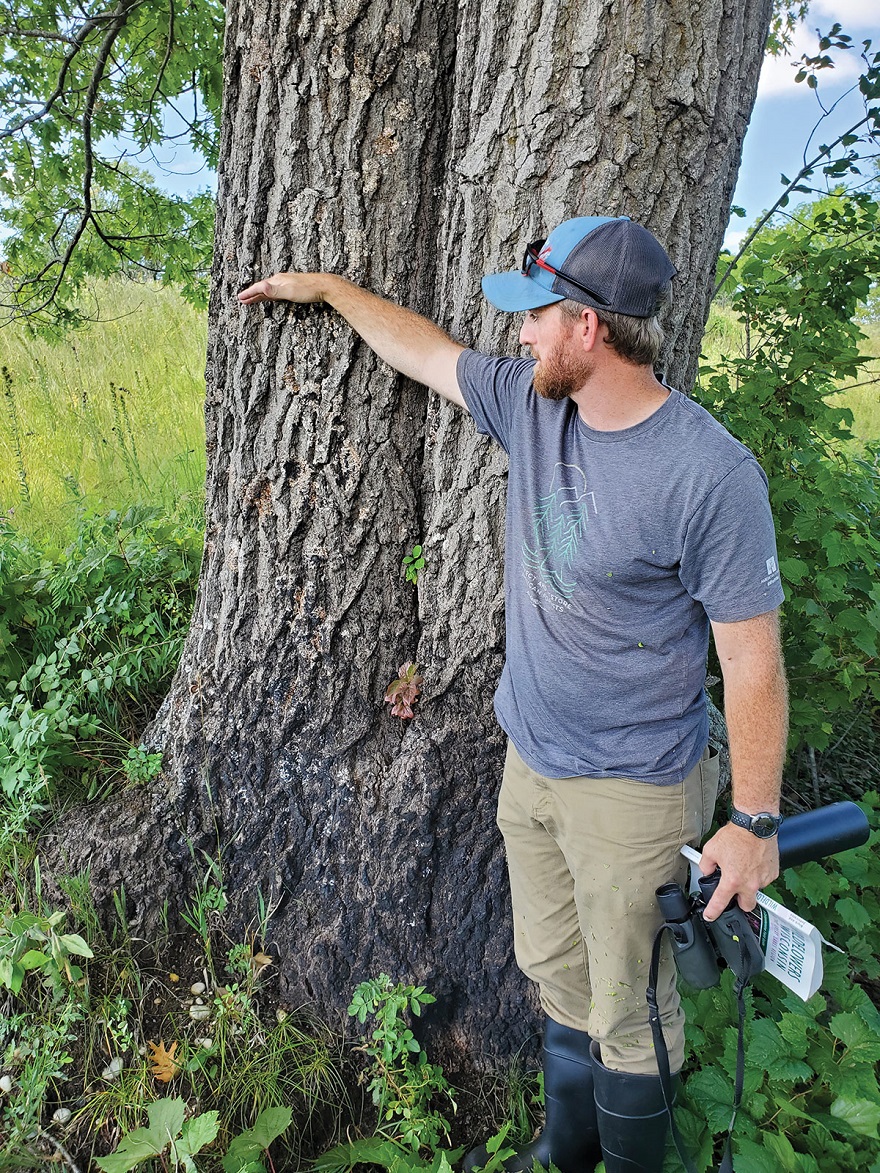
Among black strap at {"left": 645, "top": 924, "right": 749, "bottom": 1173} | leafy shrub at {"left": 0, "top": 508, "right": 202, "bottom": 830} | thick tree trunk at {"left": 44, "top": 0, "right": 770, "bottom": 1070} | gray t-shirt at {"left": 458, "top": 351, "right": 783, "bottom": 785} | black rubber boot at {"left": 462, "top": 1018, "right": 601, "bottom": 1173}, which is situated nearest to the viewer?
gray t-shirt at {"left": 458, "top": 351, "right": 783, "bottom": 785}

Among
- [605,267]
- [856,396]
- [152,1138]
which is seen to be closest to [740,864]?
[605,267]

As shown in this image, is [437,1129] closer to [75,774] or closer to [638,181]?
[75,774]

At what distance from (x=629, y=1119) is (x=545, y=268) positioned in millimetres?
2116

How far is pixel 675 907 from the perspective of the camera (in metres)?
1.72

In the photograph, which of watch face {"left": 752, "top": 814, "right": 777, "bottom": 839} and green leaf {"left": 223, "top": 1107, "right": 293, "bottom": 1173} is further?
green leaf {"left": 223, "top": 1107, "right": 293, "bottom": 1173}

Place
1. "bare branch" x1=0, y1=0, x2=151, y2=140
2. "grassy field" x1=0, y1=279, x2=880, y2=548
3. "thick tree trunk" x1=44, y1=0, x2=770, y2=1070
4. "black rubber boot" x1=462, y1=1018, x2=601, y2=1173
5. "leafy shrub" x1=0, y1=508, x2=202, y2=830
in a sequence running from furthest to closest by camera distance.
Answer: "grassy field" x1=0, y1=279, x2=880, y2=548, "bare branch" x1=0, y1=0, x2=151, y2=140, "leafy shrub" x1=0, y1=508, x2=202, y2=830, "black rubber boot" x1=462, y1=1018, x2=601, y2=1173, "thick tree trunk" x1=44, y1=0, x2=770, y2=1070

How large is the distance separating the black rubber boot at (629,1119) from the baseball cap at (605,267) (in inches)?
73.6

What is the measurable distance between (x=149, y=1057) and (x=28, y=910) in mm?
620

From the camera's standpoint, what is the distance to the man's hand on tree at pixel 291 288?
203cm

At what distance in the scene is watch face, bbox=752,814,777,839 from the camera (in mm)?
1602

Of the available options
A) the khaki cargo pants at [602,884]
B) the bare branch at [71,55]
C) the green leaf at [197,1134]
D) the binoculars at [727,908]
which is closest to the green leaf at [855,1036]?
the khaki cargo pants at [602,884]

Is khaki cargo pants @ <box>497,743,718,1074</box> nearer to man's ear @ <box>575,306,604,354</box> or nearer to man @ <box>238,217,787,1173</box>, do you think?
man @ <box>238,217,787,1173</box>

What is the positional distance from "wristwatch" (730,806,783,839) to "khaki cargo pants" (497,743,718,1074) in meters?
0.18

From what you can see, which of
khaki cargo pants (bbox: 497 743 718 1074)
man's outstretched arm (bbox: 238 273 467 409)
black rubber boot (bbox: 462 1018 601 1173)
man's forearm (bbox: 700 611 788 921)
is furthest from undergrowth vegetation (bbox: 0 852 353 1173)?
man's outstretched arm (bbox: 238 273 467 409)
